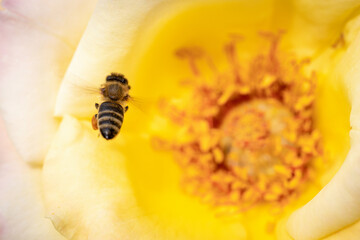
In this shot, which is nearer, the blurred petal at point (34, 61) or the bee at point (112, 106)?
the bee at point (112, 106)

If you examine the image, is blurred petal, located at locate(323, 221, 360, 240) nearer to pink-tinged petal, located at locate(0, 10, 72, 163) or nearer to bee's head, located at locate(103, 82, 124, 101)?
bee's head, located at locate(103, 82, 124, 101)

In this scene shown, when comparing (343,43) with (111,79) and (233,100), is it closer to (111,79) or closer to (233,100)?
(233,100)

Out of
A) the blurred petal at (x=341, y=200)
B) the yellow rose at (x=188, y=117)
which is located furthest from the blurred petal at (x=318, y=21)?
the blurred petal at (x=341, y=200)

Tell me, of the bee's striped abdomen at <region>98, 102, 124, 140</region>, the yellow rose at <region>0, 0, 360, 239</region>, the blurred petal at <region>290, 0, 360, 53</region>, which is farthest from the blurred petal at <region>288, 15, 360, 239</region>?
the bee's striped abdomen at <region>98, 102, 124, 140</region>

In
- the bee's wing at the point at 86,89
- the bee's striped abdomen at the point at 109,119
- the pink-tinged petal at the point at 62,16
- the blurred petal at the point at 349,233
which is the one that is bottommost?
the blurred petal at the point at 349,233

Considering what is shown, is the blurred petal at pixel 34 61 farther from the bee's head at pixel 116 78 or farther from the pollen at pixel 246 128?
the pollen at pixel 246 128

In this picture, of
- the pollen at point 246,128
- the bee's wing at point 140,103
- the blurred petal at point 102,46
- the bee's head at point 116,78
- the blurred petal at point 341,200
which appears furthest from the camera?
the pollen at point 246,128

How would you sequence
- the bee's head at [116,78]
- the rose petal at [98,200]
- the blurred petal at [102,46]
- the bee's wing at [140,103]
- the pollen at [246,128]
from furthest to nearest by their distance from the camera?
1. the pollen at [246,128]
2. the bee's wing at [140,103]
3. the bee's head at [116,78]
4. the blurred petal at [102,46]
5. the rose petal at [98,200]
